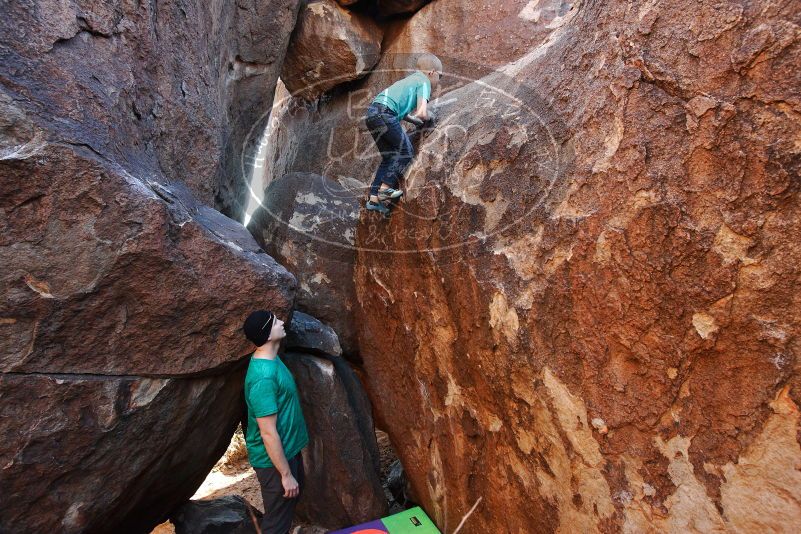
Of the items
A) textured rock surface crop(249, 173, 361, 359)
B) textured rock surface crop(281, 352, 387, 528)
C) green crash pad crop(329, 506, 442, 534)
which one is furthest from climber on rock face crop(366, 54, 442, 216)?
green crash pad crop(329, 506, 442, 534)

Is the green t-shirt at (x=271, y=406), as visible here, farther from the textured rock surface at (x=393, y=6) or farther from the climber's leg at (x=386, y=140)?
the textured rock surface at (x=393, y=6)

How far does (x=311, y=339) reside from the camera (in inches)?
125

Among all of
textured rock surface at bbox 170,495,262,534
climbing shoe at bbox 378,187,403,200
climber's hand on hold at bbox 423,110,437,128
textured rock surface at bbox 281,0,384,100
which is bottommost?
textured rock surface at bbox 170,495,262,534

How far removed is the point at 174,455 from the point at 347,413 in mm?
893

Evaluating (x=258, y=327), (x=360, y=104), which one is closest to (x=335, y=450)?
(x=258, y=327)

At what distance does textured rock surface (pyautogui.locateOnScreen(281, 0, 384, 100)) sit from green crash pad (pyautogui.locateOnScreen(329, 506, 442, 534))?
4010 mm

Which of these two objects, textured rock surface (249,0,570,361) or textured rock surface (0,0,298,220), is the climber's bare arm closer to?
textured rock surface (0,0,298,220)

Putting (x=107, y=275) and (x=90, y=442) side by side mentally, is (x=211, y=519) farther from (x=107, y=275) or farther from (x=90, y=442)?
(x=107, y=275)

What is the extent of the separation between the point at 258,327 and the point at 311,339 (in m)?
0.84

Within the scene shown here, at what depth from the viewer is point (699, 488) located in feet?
5.61

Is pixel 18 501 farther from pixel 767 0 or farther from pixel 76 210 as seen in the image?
pixel 767 0

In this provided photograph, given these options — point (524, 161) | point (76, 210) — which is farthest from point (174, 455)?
point (524, 161)

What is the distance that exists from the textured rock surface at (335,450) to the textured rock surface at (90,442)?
53 centimetres

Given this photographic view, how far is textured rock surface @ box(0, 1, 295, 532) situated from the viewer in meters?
1.97
